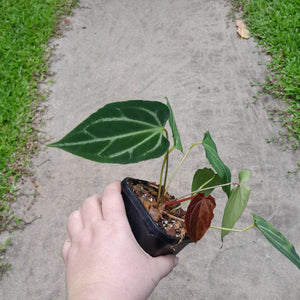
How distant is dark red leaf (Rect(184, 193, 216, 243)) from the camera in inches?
21.8

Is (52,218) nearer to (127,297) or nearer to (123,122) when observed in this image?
(127,297)

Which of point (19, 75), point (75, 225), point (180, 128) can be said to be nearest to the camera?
point (75, 225)

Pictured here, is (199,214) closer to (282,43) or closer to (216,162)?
(216,162)

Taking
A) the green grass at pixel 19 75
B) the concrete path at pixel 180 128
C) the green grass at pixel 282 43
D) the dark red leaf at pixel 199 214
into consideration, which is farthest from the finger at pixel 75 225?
the green grass at pixel 282 43

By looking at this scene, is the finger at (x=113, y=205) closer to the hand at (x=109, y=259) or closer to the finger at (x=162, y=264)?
the hand at (x=109, y=259)

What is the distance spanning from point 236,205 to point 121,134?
23 centimetres

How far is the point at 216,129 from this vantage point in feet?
5.26

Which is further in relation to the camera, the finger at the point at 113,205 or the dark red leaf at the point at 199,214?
the finger at the point at 113,205

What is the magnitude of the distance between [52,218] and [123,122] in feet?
3.32

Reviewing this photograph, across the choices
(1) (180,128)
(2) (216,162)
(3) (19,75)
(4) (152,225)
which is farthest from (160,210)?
(3) (19,75)

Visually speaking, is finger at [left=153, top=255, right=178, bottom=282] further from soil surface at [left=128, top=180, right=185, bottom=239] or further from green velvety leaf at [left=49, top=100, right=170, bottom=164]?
green velvety leaf at [left=49, top=100, right=170, bottom=164]

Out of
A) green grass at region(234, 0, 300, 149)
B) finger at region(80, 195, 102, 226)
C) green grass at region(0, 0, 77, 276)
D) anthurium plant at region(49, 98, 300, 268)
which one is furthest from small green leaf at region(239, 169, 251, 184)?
green grass at region(0, 0, 77, 276)

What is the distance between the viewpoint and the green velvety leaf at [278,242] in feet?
1.81

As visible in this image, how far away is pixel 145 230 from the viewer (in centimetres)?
62
